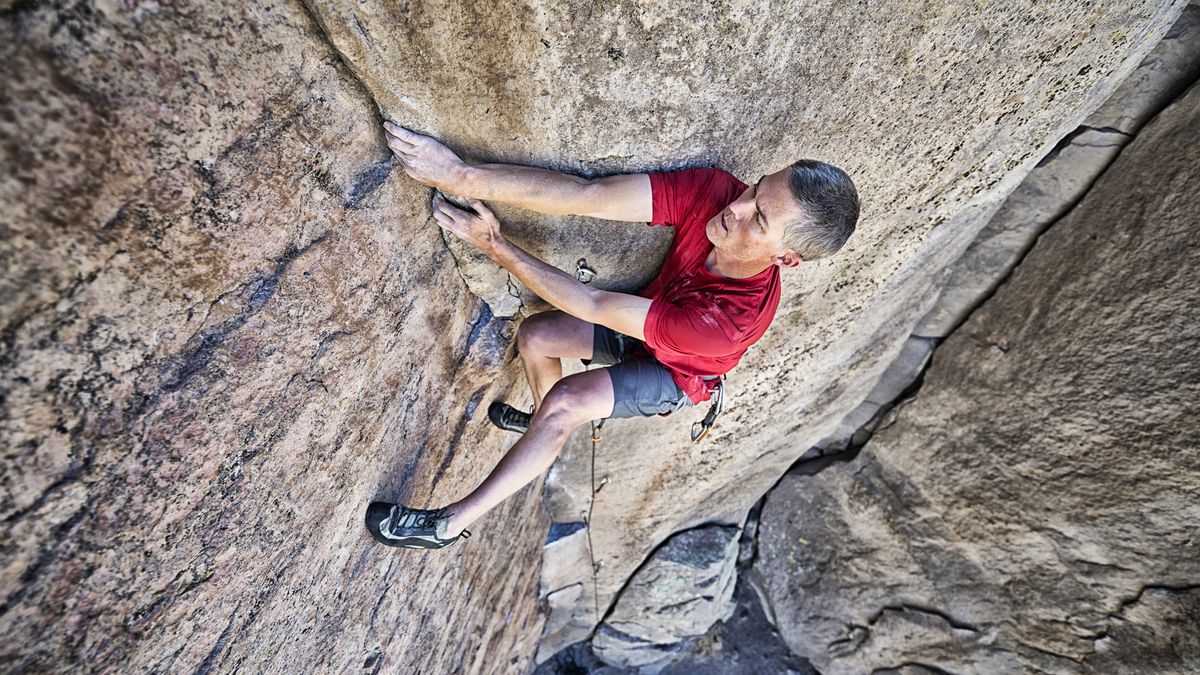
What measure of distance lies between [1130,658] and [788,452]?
6.55 feet

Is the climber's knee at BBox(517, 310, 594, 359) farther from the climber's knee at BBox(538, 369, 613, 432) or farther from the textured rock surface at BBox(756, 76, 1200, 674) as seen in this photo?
the textured rock surface at BBox(756, 76, 1200, 674)

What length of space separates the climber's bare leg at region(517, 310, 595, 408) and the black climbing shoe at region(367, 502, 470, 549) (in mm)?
572

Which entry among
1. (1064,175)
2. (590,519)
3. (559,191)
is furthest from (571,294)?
(1064,175)

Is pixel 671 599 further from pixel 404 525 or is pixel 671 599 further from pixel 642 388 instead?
pixel 404 525

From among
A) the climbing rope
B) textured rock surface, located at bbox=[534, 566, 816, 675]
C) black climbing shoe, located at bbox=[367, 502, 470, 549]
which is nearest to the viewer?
black climbing shoe, located at bbox=[367, 502, 470, 549]

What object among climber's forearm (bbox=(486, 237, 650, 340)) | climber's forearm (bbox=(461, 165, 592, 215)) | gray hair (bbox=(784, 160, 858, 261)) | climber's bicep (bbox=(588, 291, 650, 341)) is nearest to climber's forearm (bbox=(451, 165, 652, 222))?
climber's forearm (bbox=(461, 165, 592, 215))

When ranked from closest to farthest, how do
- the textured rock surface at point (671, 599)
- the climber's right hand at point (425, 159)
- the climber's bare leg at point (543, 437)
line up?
the climber's right hand at point (425, 159)
the climber's bare leg at point (543, 437)
the textured rock surface at point (671, 599)

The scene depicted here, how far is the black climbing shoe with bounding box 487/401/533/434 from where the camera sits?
268 cm

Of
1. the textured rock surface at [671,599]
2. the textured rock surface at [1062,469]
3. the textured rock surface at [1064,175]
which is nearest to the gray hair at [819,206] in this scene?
the textured rock surface at [1062,469]

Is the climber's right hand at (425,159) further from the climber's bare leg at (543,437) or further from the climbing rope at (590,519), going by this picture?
the climbing rope at (590,519)

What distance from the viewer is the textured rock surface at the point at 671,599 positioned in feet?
15.9

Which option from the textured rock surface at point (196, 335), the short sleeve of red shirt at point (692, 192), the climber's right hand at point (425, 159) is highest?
the short sleeve of red shirt at point (692, 192)

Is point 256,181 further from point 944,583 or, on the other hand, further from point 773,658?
point 773,658

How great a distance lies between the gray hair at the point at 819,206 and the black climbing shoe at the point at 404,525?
1.49 metres
